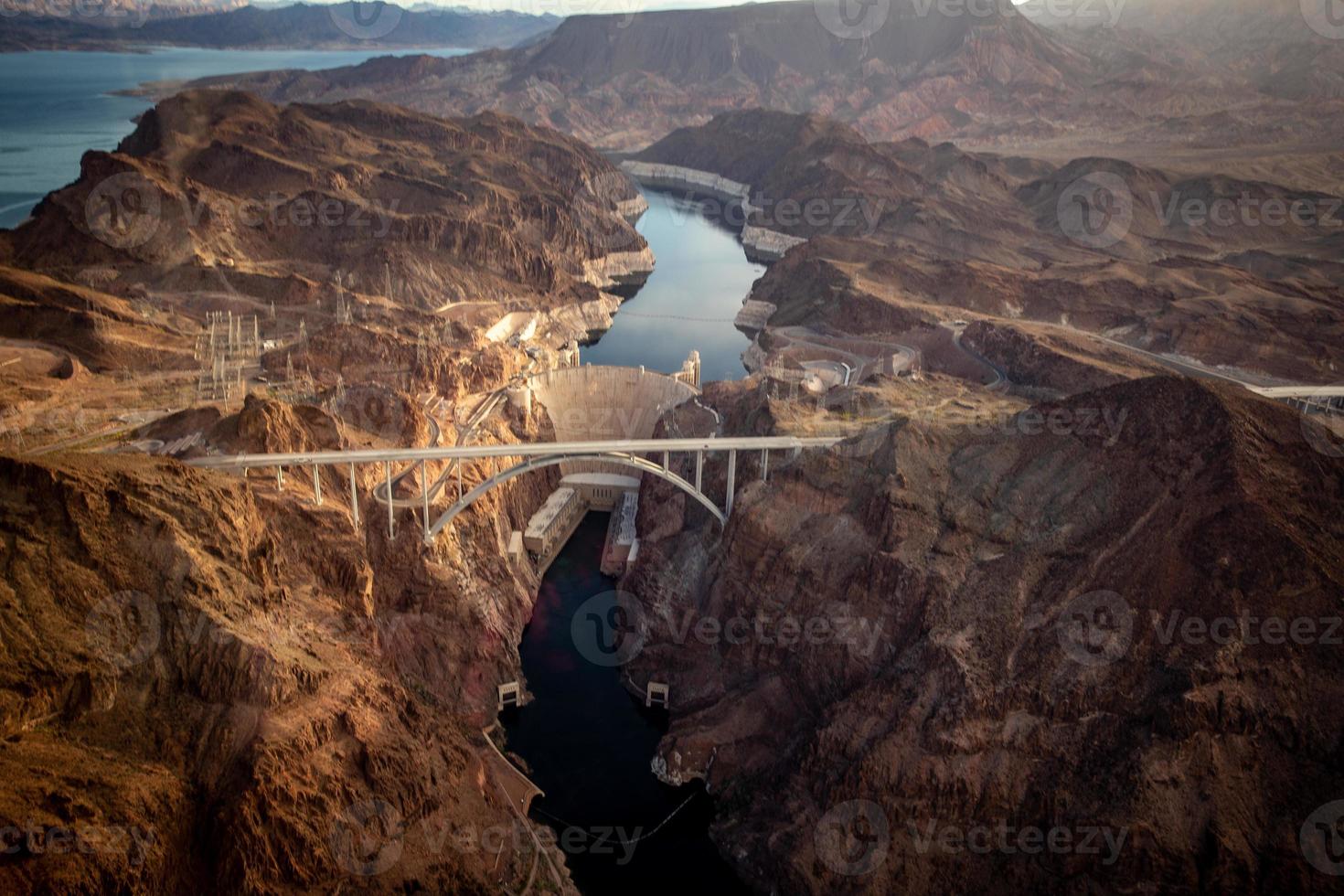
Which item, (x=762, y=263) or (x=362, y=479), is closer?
(x=362, y=479)

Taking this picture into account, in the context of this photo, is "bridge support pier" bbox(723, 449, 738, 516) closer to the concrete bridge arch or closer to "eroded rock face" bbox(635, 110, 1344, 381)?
the concrete bridge arch

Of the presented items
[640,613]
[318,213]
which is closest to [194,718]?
[640,613]

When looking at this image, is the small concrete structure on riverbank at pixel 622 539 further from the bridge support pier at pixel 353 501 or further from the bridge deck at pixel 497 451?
the bridge support pier at pixel 353 501

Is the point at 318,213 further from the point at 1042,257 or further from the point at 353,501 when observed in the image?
the point at 1042,257

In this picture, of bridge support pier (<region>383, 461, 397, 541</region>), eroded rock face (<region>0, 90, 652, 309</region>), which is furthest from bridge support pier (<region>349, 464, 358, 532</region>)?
eroded rock face (<region>0, 90, 652, 309</region>)

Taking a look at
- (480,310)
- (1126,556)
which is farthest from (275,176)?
(1126,556)

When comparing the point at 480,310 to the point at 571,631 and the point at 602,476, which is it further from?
the point at 571,631

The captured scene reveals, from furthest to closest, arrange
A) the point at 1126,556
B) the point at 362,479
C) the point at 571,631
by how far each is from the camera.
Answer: the point at 571,631 → the point at 362,479 → the point at 1126,556
